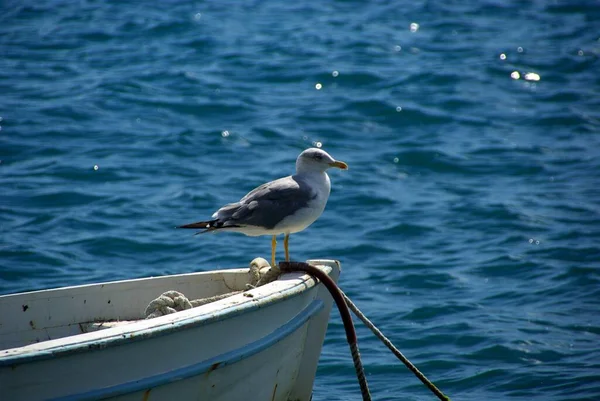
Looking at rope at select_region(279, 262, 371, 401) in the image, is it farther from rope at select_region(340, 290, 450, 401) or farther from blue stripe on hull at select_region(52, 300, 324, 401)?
blue stripe on hull at select_region(52, 300, 324, 401)

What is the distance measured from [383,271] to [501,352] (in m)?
1.98

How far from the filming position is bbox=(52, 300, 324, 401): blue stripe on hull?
414cm

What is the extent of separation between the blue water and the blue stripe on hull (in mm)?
1863

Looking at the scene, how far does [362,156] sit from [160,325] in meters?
8.39

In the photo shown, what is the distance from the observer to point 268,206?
5395 mm

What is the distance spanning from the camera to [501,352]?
304 inches

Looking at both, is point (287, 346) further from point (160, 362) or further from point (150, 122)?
point (150, 122)

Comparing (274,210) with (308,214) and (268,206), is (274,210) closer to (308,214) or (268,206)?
(268,206)

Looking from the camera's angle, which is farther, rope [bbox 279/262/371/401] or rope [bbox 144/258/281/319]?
rope [bbox 279/262/371/401]

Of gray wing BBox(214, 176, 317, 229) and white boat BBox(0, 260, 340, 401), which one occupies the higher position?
gray wing BBox(214, 176, 317, 229)

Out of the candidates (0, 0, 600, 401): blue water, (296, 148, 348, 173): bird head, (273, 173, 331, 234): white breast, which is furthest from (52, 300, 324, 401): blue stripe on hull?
(0, 0, 600, 401): blue water

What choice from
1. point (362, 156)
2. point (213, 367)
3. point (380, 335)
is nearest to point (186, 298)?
point (213, 367)

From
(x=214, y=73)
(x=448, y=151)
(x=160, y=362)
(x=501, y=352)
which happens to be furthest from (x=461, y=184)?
(x=160, y=362)

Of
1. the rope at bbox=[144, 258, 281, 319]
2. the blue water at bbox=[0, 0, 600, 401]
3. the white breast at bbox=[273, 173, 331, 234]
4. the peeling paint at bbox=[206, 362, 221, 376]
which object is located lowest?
the blue water at bbox=[0, 0, 600, 401]
